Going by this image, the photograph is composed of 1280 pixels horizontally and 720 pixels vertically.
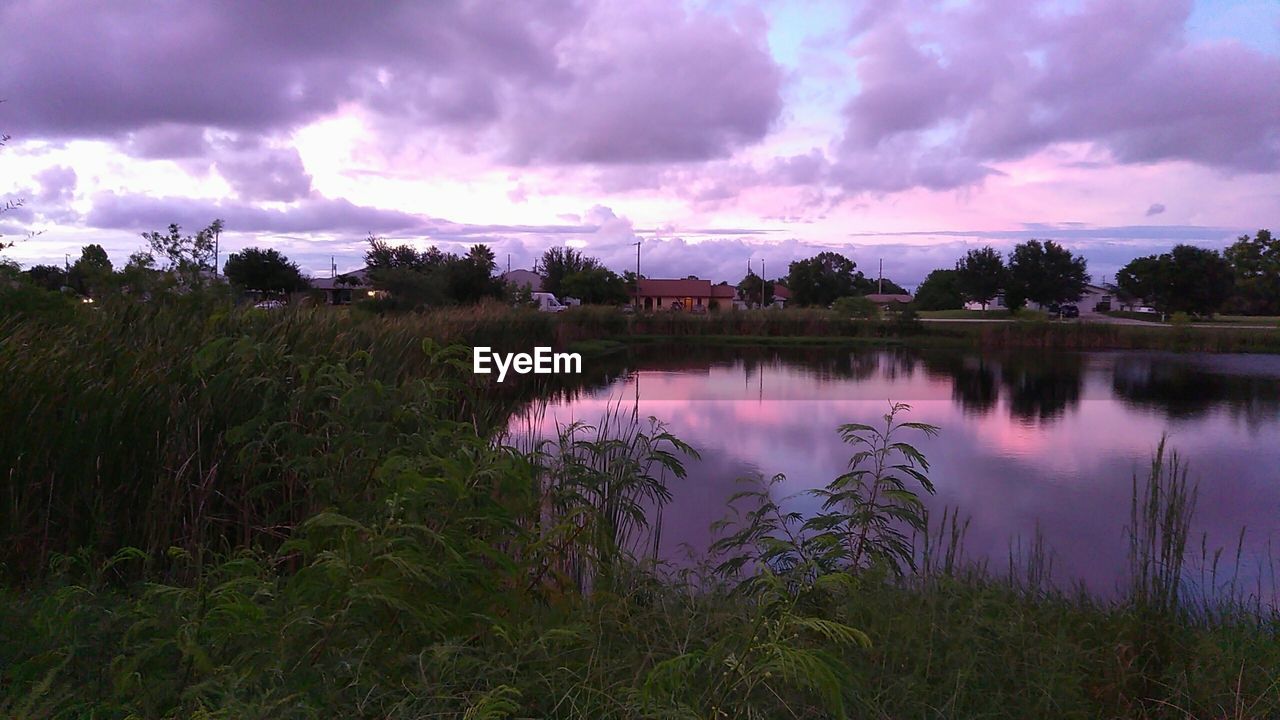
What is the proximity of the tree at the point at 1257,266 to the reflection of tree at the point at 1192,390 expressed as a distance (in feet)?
116

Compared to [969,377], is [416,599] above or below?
above

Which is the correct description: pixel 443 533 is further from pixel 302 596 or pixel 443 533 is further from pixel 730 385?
pixel 730 385

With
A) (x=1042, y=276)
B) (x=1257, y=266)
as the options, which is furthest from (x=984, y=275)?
(x=1257, y=266)

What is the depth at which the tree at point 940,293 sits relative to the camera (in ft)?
289

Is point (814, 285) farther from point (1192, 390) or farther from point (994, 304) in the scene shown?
point (1192, 390)

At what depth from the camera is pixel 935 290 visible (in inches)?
3688

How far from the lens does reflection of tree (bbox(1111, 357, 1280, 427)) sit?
65.8 feet

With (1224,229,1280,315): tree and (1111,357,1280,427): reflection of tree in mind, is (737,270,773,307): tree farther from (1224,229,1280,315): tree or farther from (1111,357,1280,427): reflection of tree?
(1111,357,1280,427): reflection of tree

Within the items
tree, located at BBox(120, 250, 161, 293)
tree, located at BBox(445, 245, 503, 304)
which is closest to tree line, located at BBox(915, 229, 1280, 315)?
tree, located at BBox(445, 245, 503, 304)

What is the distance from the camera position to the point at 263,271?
5147 cm

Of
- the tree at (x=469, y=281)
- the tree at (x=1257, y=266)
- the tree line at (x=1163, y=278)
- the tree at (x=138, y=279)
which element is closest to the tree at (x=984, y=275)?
the tree line at (x=1163, y=278)

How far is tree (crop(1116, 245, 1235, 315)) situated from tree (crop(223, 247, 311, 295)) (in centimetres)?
5505

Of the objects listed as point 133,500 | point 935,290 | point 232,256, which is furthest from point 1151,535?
point 935,290

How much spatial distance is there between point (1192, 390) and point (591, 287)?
46.1m
